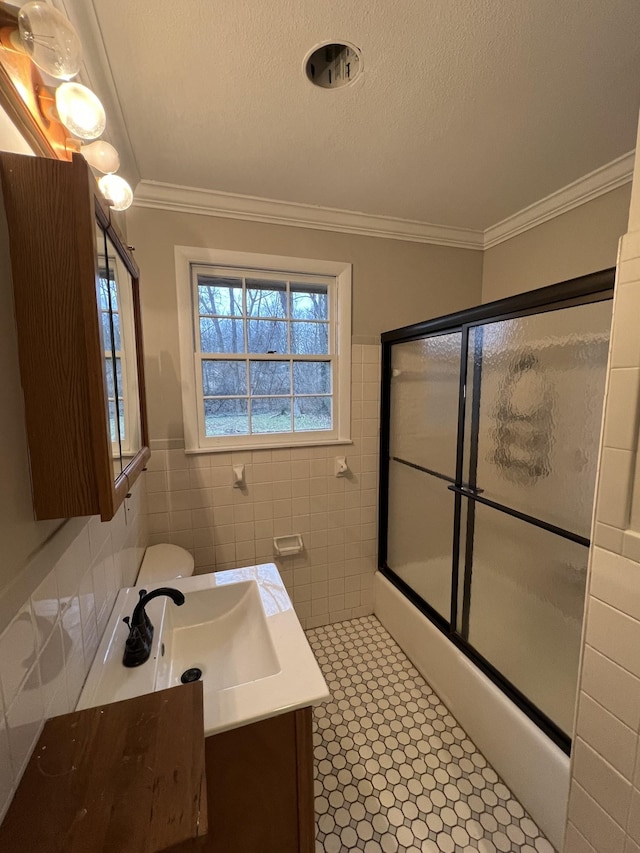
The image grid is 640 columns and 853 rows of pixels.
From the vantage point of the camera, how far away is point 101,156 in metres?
0.89

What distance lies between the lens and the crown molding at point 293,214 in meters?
1.70

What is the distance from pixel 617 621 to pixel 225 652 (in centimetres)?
110

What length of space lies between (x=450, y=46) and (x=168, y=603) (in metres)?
1.91

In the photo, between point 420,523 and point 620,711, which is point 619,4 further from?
point 420,523

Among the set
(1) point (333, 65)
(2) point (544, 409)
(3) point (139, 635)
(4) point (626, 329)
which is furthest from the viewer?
(2) point (544, 409)

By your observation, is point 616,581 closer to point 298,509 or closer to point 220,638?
point 220,638

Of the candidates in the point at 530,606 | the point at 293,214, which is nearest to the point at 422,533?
the point at 530,606

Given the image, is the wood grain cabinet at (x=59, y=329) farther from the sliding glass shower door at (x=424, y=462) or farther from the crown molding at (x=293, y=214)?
the sliding glass shower door at (x=424, y=462)

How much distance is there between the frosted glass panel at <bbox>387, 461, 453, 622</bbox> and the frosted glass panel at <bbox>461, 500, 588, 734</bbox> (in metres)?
0.20

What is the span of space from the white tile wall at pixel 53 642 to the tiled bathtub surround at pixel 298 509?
2.66 feet

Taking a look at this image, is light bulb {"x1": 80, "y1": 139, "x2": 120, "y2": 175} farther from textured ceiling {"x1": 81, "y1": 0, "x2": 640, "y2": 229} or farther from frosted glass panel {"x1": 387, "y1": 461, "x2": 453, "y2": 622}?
frosted glass panel {"x1": 387, "y1": 461, "x2": 453, "y2": 622}

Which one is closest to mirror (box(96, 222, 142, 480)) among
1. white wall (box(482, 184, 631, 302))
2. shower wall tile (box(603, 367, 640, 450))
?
shower wall tile (box(603, 367, 640, 450))

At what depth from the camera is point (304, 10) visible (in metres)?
0.92

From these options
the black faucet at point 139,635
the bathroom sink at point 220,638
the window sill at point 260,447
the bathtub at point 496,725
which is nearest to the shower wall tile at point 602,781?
the bathtub at point 496,725
